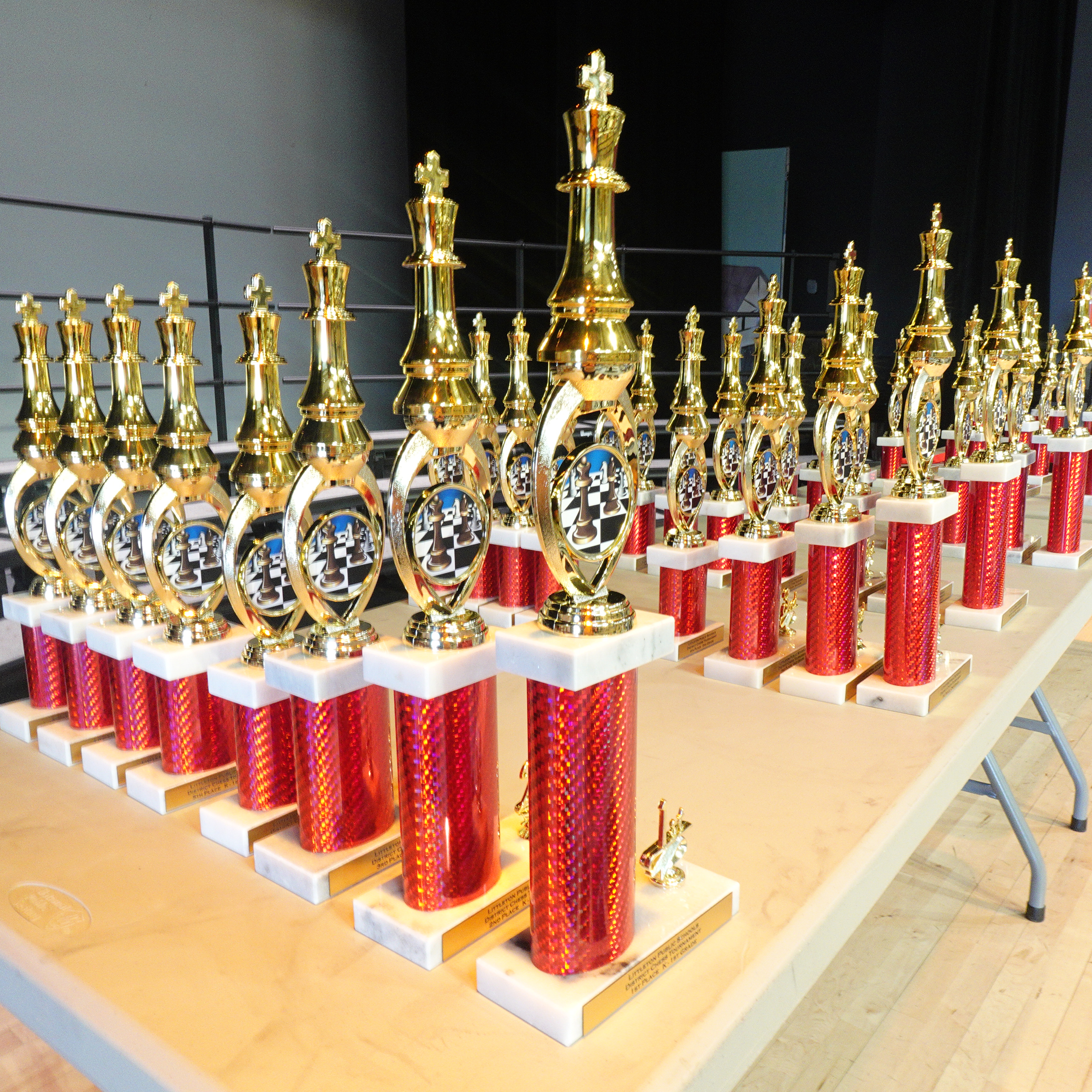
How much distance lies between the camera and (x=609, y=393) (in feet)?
2.13

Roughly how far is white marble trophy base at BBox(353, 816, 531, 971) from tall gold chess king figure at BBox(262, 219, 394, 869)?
0.07 meters

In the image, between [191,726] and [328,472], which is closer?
[328,472]

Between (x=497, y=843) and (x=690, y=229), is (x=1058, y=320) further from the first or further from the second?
(x=497, y=843)

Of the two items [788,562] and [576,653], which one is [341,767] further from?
[788,562]

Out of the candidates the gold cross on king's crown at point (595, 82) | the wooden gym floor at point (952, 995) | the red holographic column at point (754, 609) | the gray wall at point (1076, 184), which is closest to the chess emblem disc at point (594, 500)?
the gold cross on king's crown at point (595, 82)

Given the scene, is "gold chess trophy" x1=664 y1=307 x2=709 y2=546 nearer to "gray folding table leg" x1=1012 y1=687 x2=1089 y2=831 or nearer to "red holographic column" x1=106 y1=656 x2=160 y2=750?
"red holographic column" x1=106 y1=656 x2=160 y2=750

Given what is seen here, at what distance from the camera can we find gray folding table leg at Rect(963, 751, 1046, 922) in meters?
1.67

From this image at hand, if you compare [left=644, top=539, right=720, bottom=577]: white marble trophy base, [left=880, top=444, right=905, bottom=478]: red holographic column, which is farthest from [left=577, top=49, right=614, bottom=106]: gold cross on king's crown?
[left=880, top=444, right=905, bottom=478]: red holographic column

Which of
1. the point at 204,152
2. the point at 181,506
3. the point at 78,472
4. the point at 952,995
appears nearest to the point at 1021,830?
the point at 952,995

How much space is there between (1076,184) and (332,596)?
18.6 feet

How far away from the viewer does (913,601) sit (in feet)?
4.00

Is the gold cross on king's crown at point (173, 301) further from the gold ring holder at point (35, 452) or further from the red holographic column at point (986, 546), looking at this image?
the red holographic column at point (986, 546)

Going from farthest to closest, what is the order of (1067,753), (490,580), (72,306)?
(1067,753)
(490,580)
(72,306)

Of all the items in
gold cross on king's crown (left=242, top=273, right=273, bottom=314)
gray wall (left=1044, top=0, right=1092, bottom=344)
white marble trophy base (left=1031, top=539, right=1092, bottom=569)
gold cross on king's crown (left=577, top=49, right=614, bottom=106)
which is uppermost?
gray wall (left=1044, top=0, right=1092, bottom=344)
